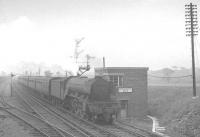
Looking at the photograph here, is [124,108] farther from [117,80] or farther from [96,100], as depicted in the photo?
[96,100]

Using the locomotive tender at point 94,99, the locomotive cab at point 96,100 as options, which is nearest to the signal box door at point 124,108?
the locomotive tender at point 94,99

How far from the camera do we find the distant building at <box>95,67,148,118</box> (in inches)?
1089

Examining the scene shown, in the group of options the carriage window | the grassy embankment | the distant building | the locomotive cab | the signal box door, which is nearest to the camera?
the grassy embankment

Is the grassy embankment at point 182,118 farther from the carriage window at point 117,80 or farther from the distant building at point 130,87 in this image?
the carriage window at point 117,80

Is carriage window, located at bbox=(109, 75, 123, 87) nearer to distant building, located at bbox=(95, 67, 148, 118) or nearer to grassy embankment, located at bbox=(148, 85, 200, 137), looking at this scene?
distant building, located at bbox=(95, 67, 148, 118)

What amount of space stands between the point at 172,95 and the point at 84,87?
1772 centimetres

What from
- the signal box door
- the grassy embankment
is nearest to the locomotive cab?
the grassy embankment

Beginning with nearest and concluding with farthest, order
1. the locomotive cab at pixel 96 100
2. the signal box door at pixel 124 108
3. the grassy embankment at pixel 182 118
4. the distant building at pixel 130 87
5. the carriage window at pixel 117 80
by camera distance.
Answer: the grassy embankment at pixel 182 118, the locomotive cab at pixel 96 100, the signal box door at pixel 124 108, the distant building at pixel 130 87, the carriage window at pixel 117 80

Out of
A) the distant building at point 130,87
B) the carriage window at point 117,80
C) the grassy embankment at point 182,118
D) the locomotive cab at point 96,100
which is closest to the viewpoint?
the grassy embankment at point 182,118

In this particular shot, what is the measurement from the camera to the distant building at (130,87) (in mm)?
27656

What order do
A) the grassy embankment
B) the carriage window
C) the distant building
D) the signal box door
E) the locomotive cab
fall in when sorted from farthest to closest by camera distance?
the carriage window → the distant building → the signal box door → the locomotive cab → the grassy embankment

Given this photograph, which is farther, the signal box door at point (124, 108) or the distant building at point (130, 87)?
the distant building at point (130, 87)

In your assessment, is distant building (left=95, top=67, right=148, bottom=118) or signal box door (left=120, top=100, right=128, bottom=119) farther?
distant building (left=95, top=67, right=148, bottom=118)

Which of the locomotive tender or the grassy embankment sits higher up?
the locomotive tender
